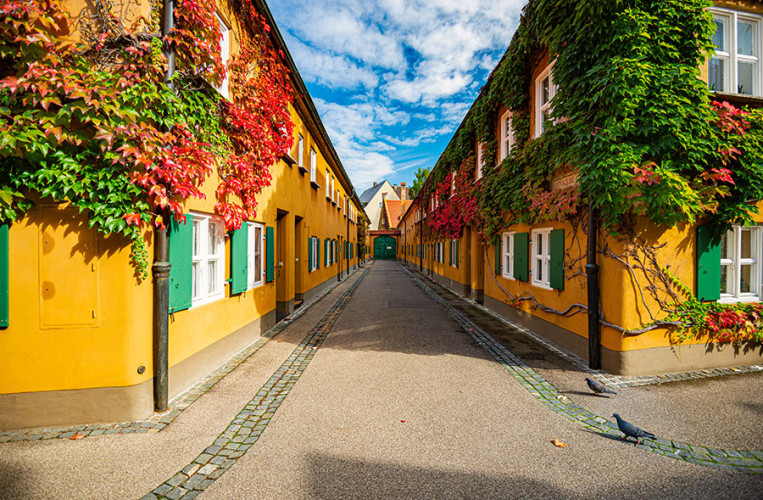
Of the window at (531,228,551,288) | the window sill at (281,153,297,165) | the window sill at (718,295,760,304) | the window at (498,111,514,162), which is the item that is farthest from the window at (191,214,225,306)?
the window sill at (718,295,760,304)

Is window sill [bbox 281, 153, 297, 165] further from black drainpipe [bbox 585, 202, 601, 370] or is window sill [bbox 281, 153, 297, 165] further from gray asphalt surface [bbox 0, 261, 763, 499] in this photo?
black drainpipe [bbox 585, 202, 601, 370]

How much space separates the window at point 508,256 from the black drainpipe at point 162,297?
7.66 meters

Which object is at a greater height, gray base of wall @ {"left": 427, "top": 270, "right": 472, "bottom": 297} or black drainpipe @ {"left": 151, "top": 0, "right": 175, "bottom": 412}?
black drainpipe @ {"left": 151, "top": 0, "right": 175, "bottom": 412}

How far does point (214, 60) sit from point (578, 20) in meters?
5.39

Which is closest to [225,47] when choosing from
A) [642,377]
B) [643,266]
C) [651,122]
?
[651,122]

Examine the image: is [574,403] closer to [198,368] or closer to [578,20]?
[198,368]

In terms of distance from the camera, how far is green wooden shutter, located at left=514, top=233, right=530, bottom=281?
25.0 ft

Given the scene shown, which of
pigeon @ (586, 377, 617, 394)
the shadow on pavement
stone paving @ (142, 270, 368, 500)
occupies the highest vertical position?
pigeon @ (586, 377, 617, 394)

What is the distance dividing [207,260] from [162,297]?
54.0 inches

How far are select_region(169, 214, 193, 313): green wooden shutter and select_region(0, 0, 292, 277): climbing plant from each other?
0.32 meters

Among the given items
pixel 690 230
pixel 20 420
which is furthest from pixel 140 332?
pixel 690 230

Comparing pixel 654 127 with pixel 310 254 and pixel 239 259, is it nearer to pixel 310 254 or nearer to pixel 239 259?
pixel 239 259

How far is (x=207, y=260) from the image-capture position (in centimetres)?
513

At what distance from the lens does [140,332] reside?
3666mm
